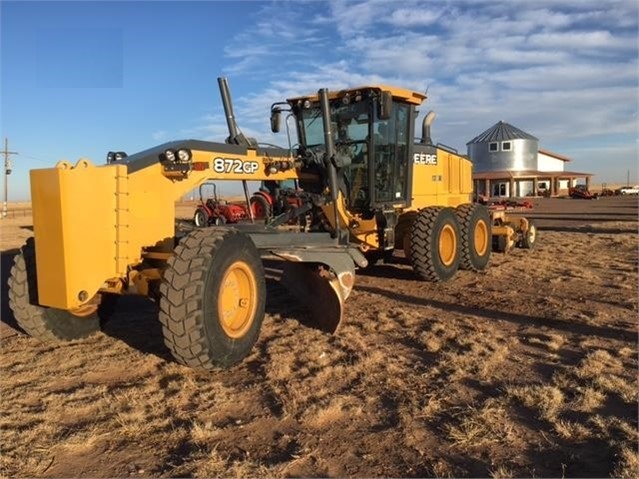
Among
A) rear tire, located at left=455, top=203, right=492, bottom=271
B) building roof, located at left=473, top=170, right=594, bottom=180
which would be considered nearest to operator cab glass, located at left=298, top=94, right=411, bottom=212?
rear tire, located at left=455, top=203, right=492, bottom=271

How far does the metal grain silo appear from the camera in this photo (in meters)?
55.1

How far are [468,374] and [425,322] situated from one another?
1782 mm

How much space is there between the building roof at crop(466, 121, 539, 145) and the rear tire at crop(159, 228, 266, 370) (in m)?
54.2

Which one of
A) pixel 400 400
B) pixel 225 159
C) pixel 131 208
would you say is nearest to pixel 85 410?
pixel 131 208

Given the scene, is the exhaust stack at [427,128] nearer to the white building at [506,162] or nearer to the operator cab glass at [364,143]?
the operator cab glass at [364,143]

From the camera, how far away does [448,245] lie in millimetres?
9336

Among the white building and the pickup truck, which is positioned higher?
the white building

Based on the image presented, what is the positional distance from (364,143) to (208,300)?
442cm

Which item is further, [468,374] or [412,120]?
[412,120]

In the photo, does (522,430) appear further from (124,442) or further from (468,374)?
(124,442)

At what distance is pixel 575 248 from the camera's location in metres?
13.0

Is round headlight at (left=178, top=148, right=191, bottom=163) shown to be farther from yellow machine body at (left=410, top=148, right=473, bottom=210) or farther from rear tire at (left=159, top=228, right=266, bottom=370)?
yellow machine body at (left=410, top=148, right=473, bottom=210)

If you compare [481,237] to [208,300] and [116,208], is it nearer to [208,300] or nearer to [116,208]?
[208,300]

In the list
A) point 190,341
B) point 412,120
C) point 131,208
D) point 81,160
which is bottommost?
point 190,341
